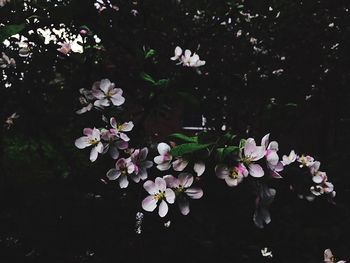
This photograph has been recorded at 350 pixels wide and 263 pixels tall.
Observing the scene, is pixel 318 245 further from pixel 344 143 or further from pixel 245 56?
pixel 344 143

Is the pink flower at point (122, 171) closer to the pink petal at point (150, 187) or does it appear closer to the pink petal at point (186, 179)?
the pink petal at point (150, 187)

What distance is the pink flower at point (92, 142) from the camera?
1807 mm

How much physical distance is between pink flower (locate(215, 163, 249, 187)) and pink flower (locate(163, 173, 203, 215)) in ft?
0.41

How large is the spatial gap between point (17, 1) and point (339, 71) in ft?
14.3

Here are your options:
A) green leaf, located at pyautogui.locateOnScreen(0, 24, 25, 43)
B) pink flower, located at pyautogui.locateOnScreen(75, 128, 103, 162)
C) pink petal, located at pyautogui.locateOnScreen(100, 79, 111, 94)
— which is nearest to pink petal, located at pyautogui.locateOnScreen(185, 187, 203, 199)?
pink flower, located at pyautogui.locateOnScreen(75, 128, 103, 162)

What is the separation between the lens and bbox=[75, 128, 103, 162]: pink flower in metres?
1.81

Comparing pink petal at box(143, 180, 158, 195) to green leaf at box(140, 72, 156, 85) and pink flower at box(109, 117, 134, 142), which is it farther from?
green leaf at box(140, 72, 156, 85)

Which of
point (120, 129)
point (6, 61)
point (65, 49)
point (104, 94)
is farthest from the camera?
point (6, 61)

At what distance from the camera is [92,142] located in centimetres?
185

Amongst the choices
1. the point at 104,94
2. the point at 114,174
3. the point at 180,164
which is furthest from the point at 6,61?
the point at 180,164

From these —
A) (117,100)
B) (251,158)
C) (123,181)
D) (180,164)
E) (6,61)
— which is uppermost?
(251,158)

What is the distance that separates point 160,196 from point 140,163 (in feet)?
0.82

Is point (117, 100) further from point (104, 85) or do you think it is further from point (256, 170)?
point (256, 170)

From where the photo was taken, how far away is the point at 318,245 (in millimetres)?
2334
